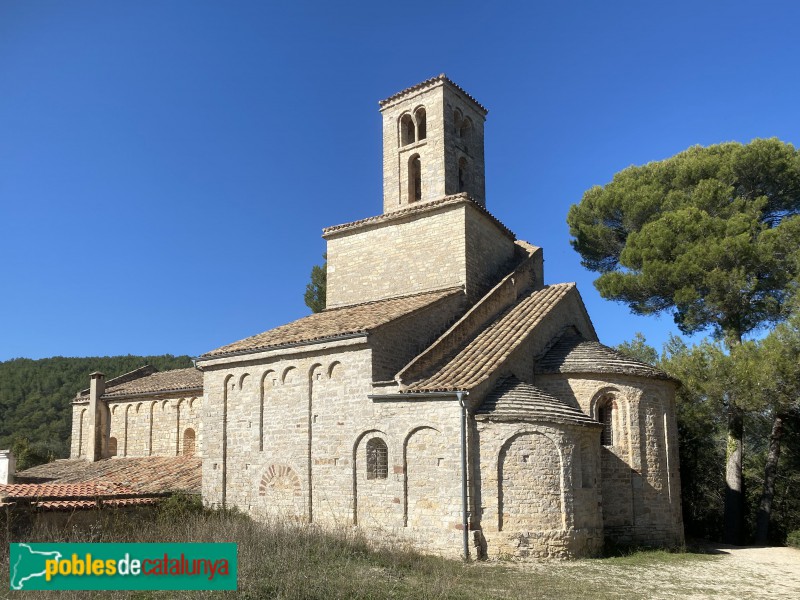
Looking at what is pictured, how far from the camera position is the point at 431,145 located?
18406 mm

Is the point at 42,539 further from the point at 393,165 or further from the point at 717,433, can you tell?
the point at 717,433

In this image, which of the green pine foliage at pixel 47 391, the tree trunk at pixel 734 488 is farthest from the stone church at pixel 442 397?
the green pine foliage at pixel 47 391

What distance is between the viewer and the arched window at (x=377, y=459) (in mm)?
13570

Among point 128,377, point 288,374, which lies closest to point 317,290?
point 128,377

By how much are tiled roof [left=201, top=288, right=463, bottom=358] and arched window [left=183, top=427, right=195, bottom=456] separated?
6810 millimetres

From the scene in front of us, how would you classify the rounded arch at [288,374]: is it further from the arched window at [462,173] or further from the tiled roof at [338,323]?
the arched window at [462,173]

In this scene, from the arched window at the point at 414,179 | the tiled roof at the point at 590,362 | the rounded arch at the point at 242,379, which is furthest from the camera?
the arched window at the point at 414,179

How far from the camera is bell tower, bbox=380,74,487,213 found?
18.3 meters

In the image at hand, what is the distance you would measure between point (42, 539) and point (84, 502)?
1.57 meters

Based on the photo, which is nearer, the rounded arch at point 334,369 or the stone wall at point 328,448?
the stone wall at point 328,448

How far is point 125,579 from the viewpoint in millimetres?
8172

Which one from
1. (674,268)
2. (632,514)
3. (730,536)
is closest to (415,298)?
(632,514)

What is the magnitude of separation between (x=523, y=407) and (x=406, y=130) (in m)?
10.1

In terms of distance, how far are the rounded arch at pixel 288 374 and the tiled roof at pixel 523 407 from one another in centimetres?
476
